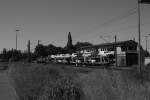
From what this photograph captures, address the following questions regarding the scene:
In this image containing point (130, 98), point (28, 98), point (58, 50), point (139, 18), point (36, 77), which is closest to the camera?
point (130, 98)

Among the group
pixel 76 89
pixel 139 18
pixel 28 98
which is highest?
pixel 139 18

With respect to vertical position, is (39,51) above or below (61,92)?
above

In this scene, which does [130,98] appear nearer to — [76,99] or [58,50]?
[76,99]

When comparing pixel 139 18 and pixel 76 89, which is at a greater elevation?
pixel 139 18

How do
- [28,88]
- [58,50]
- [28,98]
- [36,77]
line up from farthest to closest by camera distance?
[58,50], [36,77], [28,88], [28,98]

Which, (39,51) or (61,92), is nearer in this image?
(61,92)

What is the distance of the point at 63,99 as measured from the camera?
6.46m

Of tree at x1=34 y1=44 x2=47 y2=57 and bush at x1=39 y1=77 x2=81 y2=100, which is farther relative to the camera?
tree at x1=34 y1=44 x2=47 y2=57

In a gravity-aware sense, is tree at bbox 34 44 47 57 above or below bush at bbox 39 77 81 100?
above

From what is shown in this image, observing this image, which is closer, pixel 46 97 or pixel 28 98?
pixel 46 97

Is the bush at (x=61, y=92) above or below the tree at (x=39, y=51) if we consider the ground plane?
below

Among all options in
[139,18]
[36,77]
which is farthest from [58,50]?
[36,77]

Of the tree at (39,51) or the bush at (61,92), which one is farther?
the tree at (39,51)

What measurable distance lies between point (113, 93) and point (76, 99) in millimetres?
1135
